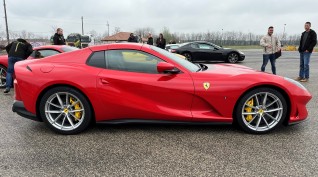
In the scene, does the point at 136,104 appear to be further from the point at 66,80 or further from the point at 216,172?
the point at 216,172

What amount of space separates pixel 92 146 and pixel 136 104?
76 centimetres

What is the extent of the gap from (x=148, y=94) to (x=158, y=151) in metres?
0.78

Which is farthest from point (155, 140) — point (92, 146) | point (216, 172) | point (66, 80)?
point (66, 80)

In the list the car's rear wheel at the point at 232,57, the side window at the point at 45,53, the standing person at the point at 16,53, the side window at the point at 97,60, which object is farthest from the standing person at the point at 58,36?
the car's rear wheel at the point at 232,57

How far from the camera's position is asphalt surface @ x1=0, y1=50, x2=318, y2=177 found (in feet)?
8.92

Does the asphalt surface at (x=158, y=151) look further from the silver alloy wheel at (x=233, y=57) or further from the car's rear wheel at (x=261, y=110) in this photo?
the silver alloy wheel at (x=233, y=57)

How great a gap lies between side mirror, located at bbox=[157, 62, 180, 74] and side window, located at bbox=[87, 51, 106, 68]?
0.77m

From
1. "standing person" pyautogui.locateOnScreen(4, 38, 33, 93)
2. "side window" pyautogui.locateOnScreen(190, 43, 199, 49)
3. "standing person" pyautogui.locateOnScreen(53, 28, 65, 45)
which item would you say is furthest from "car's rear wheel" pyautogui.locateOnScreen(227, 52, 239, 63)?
"standing person" pyautogui.locateOnScreen(4, 38, 33, 93)

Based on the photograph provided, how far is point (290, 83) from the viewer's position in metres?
3.63

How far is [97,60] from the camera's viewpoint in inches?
149

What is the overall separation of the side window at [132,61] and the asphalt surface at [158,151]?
2.89 ft

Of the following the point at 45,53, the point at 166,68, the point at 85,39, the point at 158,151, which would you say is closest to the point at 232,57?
the point at 45,53

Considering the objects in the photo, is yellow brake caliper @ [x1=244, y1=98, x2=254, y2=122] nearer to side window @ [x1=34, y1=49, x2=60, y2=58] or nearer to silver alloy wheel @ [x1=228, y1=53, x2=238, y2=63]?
side window @ [x1=34, y1=49, x2=60, y2=58]

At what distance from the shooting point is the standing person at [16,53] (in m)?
6.62
